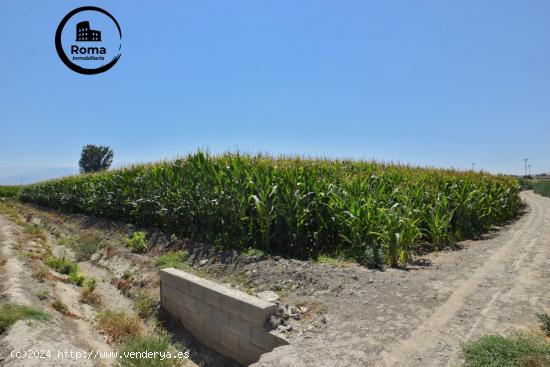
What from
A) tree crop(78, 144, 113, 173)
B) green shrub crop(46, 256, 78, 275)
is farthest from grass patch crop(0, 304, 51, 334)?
tree crop(78, 144, 113, 173)

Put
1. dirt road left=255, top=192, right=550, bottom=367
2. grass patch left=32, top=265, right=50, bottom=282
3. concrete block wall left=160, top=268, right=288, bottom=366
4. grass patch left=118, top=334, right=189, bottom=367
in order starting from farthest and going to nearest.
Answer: grass patch left=32, top=265, right=50, bottom=282 → concrete block wall left=160, top=268, right=288, bottom=366 → grass patch left=118, top=334, right=189, bottom=367 → dirt road left=255, top=192, right=550, bottom=367

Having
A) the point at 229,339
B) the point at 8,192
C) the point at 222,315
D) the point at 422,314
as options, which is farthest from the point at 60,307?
the point at 8,192

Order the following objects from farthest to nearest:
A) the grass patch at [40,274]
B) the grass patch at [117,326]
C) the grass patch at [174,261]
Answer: the grass patch at [40,274] → the grass patch at [174,261] → the grass patch at [117,326]

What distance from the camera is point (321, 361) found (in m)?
3.62

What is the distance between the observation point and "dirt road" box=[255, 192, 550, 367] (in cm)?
365

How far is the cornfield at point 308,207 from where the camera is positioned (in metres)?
6.88

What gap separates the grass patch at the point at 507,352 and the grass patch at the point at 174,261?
5665mm

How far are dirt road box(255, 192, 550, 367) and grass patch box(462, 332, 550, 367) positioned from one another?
172 mm

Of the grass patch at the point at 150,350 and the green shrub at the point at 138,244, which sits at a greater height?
the green shrub at the point at 138,244

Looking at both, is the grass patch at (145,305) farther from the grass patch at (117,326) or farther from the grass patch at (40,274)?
the grass patch at (40,274)

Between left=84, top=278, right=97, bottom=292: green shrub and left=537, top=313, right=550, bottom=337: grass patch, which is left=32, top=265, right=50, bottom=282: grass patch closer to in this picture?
left=84, top=278, right=97, bottom=292: green shrub

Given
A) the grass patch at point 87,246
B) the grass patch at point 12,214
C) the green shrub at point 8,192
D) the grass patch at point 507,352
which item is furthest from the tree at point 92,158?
the grass patch at point 507,352

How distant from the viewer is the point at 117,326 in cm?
610

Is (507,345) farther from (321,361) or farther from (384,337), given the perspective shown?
(321,361)
